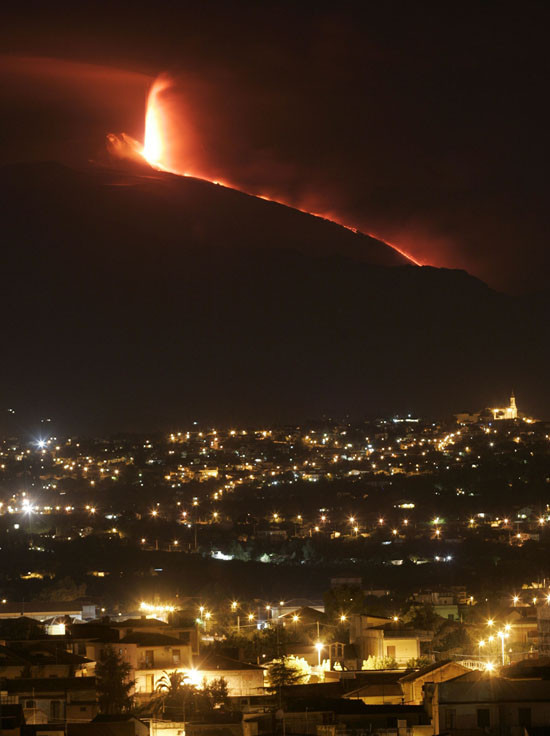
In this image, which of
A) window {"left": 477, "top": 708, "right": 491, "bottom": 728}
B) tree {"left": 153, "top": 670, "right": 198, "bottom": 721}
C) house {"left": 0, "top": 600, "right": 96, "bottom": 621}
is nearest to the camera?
window {"left": 477, "top": 708, "right": 491, "bottom": 728}

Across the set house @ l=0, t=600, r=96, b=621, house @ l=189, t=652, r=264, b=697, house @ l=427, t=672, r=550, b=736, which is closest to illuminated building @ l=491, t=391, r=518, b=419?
house @ l=0, t=600, r=96, b=621

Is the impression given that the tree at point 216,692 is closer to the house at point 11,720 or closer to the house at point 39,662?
the house at point 39,662

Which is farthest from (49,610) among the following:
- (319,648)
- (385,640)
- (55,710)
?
(55,710)

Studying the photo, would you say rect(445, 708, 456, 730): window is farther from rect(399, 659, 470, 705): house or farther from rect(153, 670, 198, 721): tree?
rect(153, 670, 198, 721): tree

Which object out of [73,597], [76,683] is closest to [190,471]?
[73,597]

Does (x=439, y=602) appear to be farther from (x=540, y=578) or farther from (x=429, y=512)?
(x=429, y=512)

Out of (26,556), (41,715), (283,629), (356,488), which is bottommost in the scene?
(41,715)
